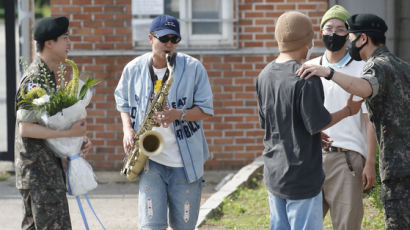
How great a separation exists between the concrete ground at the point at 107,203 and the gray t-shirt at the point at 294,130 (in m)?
3.23

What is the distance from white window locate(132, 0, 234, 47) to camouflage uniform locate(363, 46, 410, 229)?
209 inches

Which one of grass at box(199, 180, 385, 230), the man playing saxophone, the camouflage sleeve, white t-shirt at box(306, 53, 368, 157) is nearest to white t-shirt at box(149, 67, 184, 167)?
the man playing saxophone

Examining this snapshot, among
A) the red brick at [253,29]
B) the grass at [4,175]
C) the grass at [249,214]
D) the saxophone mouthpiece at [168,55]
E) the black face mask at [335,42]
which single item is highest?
the red brick at [253,29]

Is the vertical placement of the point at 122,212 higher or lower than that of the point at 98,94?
lower

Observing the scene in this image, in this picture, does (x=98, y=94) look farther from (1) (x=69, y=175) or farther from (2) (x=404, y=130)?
(2) (x=404, y=130)

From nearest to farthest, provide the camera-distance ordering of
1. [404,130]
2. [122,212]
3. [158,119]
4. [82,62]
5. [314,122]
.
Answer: [314,122] → [404,130] → [158,119] → [122,212] → [82,62]

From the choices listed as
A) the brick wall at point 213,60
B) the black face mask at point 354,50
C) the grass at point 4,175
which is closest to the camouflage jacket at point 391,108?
the black face mask at point 354,50

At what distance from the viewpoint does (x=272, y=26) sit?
10055 mm

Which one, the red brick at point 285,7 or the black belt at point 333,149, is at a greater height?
the red brick at point 285,7

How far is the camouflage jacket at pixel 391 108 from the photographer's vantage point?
4758mm

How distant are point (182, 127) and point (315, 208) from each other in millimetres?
1299

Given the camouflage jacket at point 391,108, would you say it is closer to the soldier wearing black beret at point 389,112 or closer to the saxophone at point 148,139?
the soldier wearing black beret at point 389,112

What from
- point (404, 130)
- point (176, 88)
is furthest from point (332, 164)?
point (176, 88)

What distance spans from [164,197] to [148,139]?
481 millimetres
